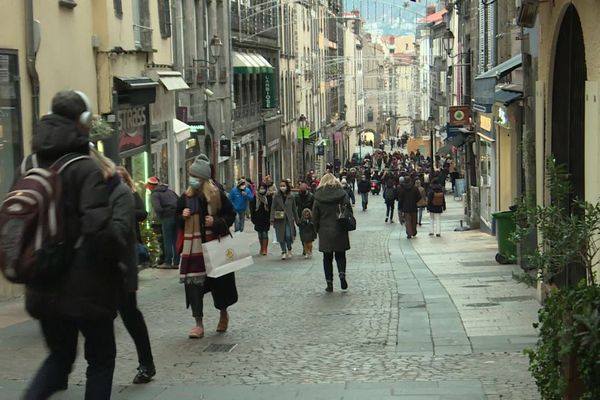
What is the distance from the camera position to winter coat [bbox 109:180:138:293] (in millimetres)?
5336

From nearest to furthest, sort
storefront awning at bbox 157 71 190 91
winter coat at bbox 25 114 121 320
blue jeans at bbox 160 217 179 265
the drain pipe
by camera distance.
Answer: winter coat at bbox 25 114 121 320, the drain pipe, blue jeans at bbox 160 217 179 265, storefront awning at bbox 157 71 190 91

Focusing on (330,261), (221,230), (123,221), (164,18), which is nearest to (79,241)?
(123,221)

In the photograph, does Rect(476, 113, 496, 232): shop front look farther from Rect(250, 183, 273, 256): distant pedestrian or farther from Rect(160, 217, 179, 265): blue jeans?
Rect(160, 217, 179, 265): blue jeans

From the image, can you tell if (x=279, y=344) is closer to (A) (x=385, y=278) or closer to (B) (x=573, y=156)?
(B) (x=573, y=156)

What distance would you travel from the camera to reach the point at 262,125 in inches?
1996

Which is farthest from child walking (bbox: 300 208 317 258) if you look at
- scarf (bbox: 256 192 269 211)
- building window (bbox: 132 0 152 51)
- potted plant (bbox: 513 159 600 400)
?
potted plant (bbox: 513 159 600 400)

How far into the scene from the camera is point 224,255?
32.9 ft

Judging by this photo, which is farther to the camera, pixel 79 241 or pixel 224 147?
pixel 224 147

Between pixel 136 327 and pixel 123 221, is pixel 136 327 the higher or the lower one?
the lower one

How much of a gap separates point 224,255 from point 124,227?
15.3 ft

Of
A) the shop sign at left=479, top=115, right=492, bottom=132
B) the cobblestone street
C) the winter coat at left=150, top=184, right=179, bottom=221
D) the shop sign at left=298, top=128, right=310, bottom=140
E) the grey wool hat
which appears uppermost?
the shop sign at left=298, top=128, right=310, bottom=140

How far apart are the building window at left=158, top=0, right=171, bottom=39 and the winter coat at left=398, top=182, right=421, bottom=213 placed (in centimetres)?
734

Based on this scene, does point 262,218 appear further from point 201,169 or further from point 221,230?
point 201,169

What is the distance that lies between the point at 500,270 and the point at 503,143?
29.6 ft
